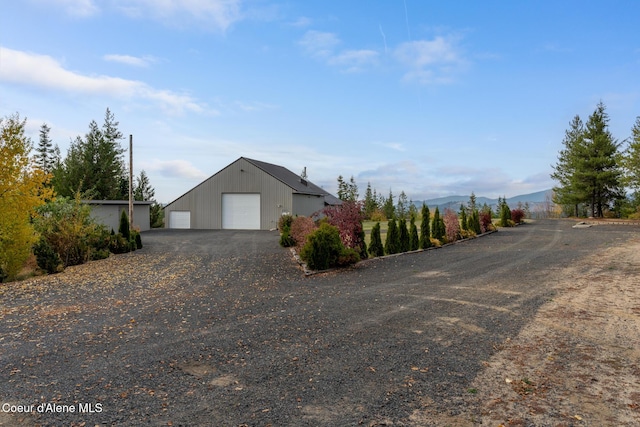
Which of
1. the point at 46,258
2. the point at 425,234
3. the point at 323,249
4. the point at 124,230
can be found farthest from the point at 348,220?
the point at 124,230

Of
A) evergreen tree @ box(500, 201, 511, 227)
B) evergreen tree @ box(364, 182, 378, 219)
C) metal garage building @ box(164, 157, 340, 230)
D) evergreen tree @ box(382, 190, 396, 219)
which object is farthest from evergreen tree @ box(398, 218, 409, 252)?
evergreen tree @ box(382, 190, 396, 219)

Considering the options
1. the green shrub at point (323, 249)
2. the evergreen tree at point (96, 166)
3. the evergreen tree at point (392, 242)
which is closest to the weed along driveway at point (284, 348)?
the green shrub at point (323, 249)

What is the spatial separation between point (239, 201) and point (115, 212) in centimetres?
816

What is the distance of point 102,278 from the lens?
9641 mm

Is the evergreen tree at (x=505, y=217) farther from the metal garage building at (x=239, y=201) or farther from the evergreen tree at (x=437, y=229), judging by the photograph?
the metal garage building at (x=239, y=201)

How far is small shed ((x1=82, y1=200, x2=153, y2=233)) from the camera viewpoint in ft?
71.9

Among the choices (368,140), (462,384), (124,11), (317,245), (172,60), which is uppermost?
(124,11)

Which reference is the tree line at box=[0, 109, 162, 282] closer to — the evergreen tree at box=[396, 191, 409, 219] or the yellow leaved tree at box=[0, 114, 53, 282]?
the yellow leaved tree at box=[0, 114, 53, 282]

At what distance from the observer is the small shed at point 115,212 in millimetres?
21922

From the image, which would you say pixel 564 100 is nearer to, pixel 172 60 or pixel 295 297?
pixel 295 297

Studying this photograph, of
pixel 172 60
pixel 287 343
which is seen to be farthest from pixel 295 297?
pixel 172 60

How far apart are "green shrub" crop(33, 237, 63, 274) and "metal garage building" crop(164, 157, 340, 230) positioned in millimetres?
16592

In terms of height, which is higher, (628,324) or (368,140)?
(368,140)

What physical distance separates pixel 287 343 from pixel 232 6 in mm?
11007
